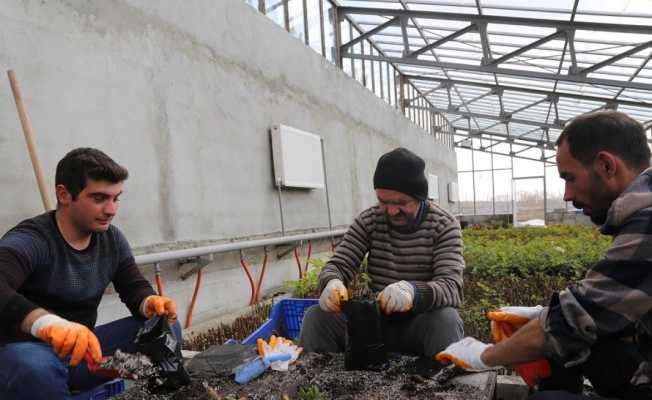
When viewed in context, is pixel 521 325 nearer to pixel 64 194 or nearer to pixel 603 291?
pixel 603 291

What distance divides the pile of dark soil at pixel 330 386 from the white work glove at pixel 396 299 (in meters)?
0.20

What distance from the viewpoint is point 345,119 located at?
270 inches

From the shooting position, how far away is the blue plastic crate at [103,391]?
1.73m

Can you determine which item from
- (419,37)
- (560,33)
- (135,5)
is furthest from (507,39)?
(135,5)

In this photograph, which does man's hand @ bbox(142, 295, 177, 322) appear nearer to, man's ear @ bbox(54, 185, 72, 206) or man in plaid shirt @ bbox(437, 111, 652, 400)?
man's ear @ bbox(54, 185, 72, 206)

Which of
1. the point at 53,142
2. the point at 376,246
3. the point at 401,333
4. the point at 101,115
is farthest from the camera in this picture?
the point at 101,115

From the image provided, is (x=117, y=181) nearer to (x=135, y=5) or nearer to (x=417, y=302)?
(x=417, y=302)

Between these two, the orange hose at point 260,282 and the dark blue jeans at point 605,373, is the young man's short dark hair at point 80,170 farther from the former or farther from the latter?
the orange hose at point 260,282

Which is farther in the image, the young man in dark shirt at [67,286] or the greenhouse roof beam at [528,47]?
the greenhouse roof beam at [528,47]

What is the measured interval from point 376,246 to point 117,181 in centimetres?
119

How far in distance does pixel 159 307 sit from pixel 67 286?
342mm

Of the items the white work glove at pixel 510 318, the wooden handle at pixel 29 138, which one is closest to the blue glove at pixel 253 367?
the white work glove at pixel 510 318

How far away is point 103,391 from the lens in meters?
1.80

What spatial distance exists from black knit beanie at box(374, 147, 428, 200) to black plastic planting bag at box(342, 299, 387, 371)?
0.56 metres
